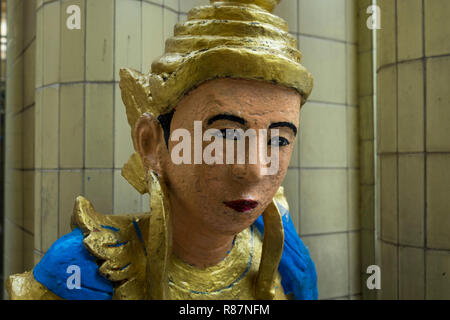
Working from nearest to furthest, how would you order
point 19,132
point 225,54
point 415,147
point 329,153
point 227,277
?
point 225,54
point 227,277
point 415,147
point 19,132
point 329,153

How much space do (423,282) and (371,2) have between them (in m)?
1.16

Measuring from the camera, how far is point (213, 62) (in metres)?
0.93

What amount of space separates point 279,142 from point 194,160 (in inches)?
8.7

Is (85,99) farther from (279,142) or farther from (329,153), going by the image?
(329,153)

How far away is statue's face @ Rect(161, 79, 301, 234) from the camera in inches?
37.2

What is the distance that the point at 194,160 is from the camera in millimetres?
976

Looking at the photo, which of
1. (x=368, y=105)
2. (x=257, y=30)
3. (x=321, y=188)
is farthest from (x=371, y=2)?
(x=257, y=30)

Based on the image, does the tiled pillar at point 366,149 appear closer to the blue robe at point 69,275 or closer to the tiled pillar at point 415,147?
the tiled pillar at point 415,147

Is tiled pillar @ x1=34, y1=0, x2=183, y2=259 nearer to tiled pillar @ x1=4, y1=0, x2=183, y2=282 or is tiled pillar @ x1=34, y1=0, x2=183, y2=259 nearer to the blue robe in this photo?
tiled pillar @ x1=4, y1=0, x2=183, y2=282

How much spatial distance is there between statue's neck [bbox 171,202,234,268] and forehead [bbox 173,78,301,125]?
0.94ft

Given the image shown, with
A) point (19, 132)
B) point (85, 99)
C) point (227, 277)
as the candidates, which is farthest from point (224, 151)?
point (19, 132)

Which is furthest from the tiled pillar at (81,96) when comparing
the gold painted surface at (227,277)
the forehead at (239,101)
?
the forehead at (239,101)

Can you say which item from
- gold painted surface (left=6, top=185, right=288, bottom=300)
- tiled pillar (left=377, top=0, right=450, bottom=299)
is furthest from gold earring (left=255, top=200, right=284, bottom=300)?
tiled pillar (left=377, top=0, right=450, bottom=299)

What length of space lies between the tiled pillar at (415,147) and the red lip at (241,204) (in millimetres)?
737
